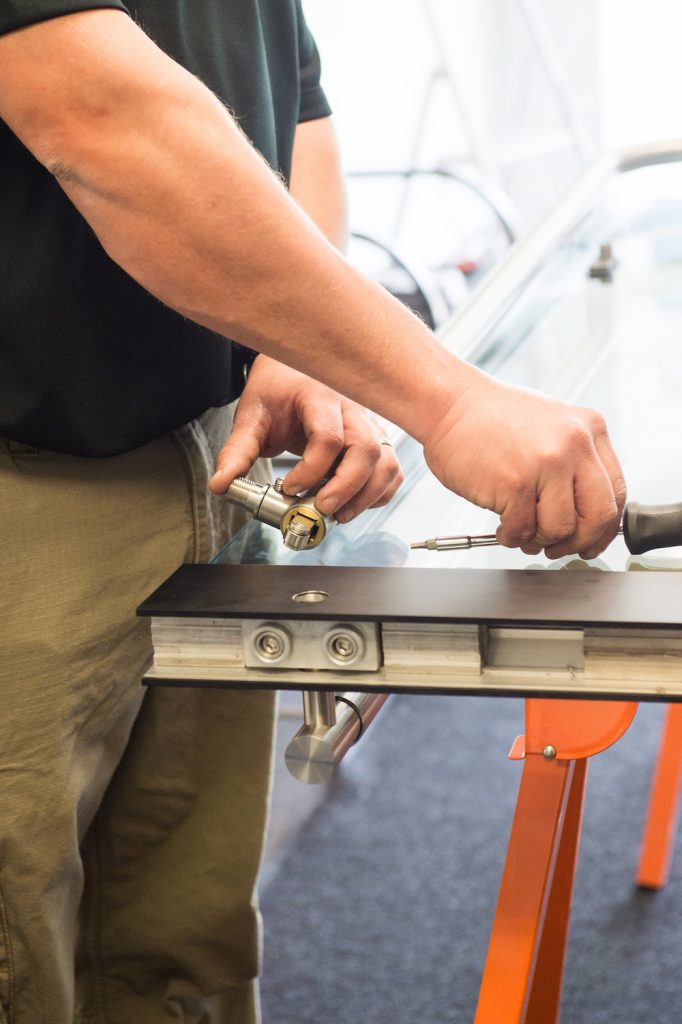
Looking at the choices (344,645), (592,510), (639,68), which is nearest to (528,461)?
(592,510)

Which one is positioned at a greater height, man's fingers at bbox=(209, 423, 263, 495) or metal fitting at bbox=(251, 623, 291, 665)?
metal fitting at bbox=(251, 623, 291, 665)

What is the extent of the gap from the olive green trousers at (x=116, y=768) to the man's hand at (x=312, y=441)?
0.08 m

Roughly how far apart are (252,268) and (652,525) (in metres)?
0.30

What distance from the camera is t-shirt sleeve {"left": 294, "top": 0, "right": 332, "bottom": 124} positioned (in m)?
1.01

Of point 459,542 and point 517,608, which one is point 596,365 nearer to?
point 459,542

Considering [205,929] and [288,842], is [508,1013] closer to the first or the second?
[205,929]

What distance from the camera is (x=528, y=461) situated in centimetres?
67

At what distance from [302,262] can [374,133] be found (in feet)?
11.5

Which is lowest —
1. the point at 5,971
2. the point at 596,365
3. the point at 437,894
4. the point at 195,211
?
the point at 437,894

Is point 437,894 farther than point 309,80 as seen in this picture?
Yes

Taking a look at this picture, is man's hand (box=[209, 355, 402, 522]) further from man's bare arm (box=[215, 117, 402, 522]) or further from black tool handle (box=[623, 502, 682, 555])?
black tool handle (box=[623, 502, 682, 555])

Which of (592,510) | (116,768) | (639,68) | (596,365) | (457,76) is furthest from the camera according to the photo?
(639,68)

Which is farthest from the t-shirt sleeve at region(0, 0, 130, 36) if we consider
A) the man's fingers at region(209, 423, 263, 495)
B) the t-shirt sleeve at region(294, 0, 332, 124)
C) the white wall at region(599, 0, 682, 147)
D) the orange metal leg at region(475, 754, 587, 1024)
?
the white wall at region(599, 0, 682, 147)

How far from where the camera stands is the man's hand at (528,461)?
675 millimetres
